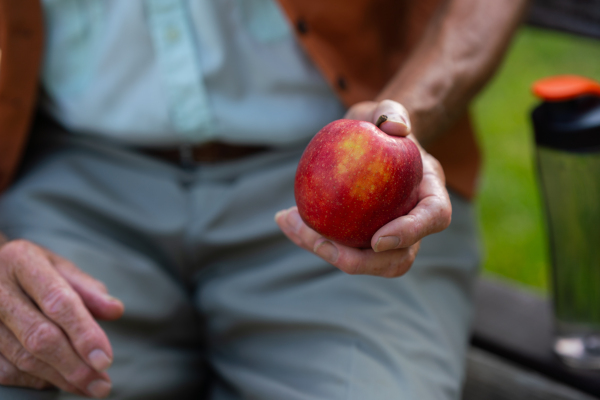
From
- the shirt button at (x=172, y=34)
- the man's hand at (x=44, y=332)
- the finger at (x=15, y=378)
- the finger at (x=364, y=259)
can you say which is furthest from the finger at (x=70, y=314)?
the shirt button at (x=172, y=34)

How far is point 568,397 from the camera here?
46.1 inches

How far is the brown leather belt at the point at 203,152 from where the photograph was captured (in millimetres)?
1243

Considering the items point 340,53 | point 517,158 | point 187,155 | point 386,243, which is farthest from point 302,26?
point 517,158

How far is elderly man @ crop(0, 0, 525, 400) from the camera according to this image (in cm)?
108

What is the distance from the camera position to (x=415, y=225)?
2.50 feet

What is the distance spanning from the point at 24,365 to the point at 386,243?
639 mm

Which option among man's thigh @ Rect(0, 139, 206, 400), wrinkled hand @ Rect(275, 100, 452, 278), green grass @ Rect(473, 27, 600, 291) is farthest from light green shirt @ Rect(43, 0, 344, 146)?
green grass @ Rect(473, 27, 600, 291)

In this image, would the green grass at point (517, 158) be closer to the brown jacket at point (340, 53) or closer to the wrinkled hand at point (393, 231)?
the brown jacket at point (340, 53)

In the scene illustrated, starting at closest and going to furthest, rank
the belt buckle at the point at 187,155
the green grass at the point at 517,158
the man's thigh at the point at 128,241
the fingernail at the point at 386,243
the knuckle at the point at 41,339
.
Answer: the fingernail at the point at 386,243 → the knuckle at the point at 41,339 → the man's thigh at the point at 128,241 → the belt buckle at the point at 187,155 → the green grass at the point at 517,158

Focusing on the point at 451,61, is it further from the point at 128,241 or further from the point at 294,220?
the point at 128,241

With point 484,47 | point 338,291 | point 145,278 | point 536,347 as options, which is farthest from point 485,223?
point 145,278

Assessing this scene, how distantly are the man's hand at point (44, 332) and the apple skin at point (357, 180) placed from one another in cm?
43

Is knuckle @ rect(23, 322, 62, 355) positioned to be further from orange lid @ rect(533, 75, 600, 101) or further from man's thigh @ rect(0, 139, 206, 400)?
orange lid @ rect(533, 75, 600, 101)

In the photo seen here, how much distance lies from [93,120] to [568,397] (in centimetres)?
121
